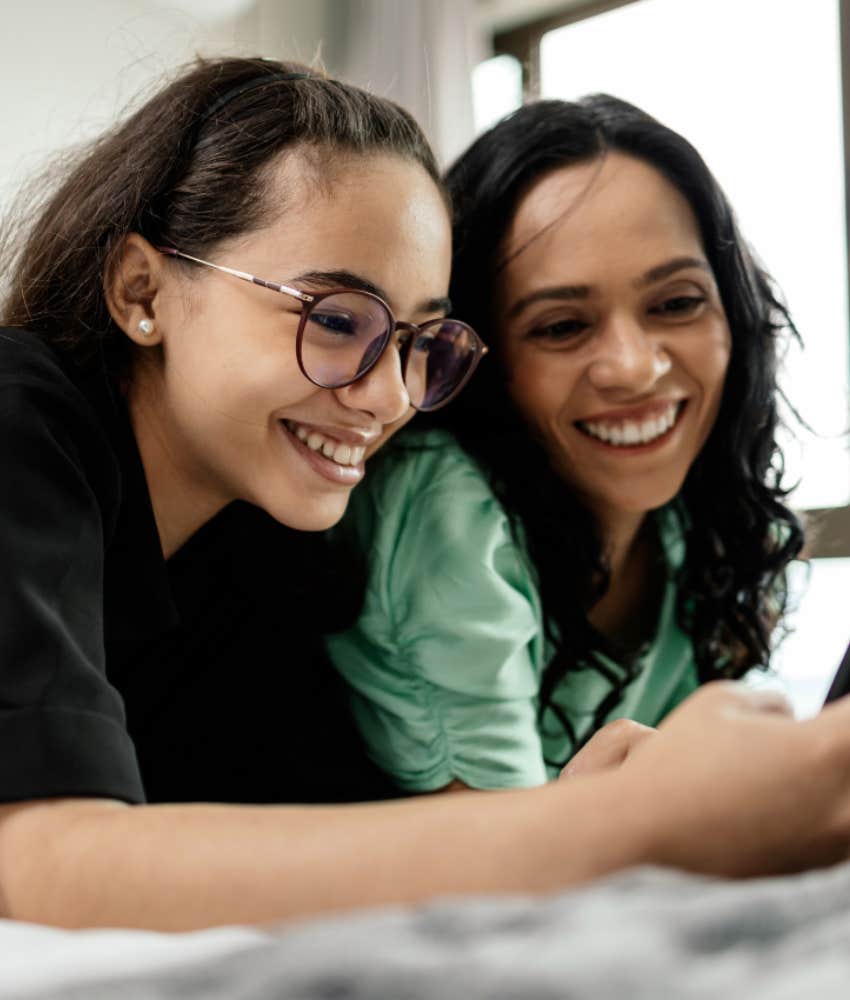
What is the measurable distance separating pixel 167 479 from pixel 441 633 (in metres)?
0.36

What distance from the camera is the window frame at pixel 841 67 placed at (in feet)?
8.36

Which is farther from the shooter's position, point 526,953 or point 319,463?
point 319,463

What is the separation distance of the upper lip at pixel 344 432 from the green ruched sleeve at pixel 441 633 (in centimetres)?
21

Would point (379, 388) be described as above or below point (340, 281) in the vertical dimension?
below

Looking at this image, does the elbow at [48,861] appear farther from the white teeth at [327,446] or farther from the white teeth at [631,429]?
the white teeth at [631,429]

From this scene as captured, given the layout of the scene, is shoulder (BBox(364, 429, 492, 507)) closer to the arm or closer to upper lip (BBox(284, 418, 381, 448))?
upper lip (BBox(284, 418, 381, 448))

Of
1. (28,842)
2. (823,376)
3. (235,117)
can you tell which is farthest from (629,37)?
(28,842)

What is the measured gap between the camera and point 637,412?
1.52 metres

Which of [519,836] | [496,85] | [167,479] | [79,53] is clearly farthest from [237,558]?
[496,85]

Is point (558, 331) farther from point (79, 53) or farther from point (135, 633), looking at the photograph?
point (79, 53)

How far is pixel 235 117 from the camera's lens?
122cm

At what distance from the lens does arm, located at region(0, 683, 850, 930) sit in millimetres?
541

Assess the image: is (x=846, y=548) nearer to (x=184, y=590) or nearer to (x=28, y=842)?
(x=184, y=590)

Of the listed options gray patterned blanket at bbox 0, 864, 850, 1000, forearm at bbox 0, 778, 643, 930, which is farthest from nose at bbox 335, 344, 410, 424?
gray patterned blanket at bbox 0, 864, 850, 1000
